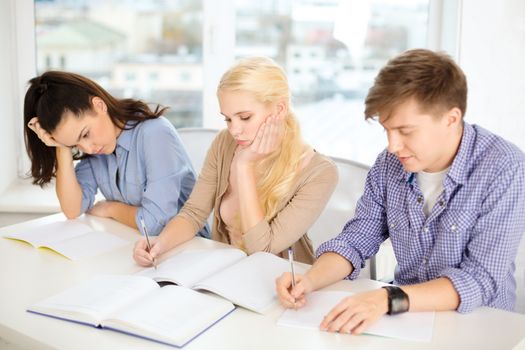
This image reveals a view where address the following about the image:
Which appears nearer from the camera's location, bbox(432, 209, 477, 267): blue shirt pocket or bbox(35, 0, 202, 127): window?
bbox(432, 209, 477, 267): blue shirt pocket

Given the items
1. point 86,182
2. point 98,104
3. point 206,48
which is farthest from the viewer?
point 206,48

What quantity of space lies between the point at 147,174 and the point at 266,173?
0.40 metres

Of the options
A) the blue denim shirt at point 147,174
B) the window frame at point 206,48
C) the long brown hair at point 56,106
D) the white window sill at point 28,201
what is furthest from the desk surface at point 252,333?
the window frame at point 206,48

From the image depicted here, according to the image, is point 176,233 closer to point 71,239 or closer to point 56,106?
Answer: point 71,239

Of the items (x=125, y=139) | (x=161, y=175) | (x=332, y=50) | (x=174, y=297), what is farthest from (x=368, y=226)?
(x=332, y=50)

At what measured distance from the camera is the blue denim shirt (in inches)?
74.0

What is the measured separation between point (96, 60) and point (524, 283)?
2.17 m

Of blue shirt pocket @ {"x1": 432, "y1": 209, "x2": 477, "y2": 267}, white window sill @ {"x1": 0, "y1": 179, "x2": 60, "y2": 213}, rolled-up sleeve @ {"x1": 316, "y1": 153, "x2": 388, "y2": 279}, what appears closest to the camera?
blue shirt pocket @ {"x1": 432, "y1": 209, "x2": 477, "y2": 267}

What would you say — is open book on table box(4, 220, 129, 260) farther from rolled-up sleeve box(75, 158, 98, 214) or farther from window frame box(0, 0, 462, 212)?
window frame box(0, 0, 462, 212)

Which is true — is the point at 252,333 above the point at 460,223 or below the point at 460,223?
below

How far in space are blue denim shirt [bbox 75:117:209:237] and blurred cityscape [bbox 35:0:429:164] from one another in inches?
41.4

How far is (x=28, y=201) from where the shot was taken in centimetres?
280

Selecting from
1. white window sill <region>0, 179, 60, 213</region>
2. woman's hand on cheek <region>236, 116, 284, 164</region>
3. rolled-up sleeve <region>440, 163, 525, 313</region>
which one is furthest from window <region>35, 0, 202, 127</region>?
rolled-up sleeve <region>440, 163, 525, 313</region>

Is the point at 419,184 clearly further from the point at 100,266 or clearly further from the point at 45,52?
the point at 45,52
